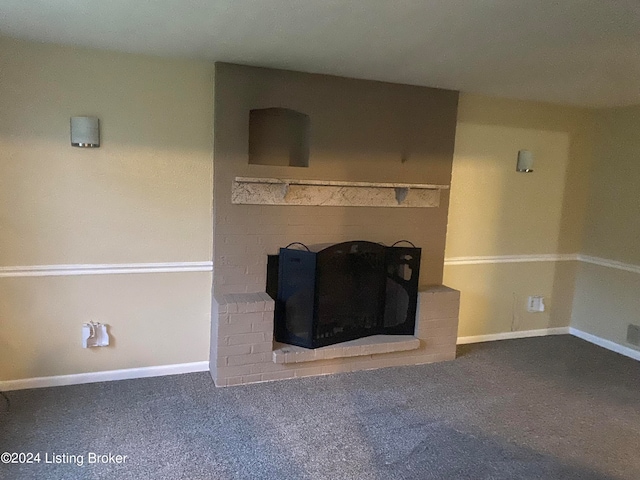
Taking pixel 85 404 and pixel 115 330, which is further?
pixel 115 330

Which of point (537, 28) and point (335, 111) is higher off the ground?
point (537, 28)

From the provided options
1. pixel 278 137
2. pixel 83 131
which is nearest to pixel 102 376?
pixel 83 131

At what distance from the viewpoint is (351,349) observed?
3.38 m

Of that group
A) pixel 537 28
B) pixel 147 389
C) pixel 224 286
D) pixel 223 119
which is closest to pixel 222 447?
pixel 147 389

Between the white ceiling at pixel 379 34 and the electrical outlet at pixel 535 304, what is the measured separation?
6.32ft

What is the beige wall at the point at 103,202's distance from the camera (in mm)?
2846

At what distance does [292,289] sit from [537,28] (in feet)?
6.96

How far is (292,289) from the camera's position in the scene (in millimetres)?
3346

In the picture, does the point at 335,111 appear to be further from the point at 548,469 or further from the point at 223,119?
the point at 548,469

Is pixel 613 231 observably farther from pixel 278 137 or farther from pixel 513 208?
pixel 278 137

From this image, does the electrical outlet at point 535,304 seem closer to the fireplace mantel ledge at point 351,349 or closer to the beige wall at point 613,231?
the beige wall at point 613,231

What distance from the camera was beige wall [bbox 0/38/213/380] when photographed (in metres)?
2.85

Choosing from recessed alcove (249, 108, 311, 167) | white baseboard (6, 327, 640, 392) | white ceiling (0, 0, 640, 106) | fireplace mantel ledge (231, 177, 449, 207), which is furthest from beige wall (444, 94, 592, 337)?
recessed alcove (249, 108, 311, 167)

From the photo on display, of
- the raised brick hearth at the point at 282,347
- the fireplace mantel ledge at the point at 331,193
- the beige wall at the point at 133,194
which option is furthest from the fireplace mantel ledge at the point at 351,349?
the fireplace mantel ledge at the point at 331,193
